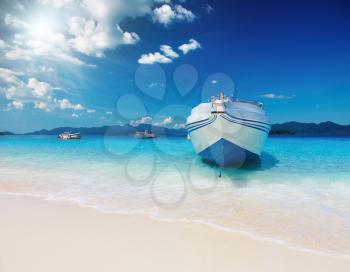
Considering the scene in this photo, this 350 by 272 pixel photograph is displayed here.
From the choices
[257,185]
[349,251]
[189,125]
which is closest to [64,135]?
[189,125]

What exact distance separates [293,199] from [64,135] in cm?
7560

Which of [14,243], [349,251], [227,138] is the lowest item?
[14,243]

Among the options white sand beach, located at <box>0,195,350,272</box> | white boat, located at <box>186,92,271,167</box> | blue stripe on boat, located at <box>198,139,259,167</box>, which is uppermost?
white boat, located at <box>186,92,271,167</box>

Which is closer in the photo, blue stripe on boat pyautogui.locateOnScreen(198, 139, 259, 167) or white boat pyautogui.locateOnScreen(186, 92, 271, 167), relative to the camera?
white boat pyautogui.locateOnScreen(186, 92, 271, 167)

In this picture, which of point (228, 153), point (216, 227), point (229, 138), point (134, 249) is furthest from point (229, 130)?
Answer: point (134, 249)

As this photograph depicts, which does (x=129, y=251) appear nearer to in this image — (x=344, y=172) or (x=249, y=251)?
(x=249, y=251)

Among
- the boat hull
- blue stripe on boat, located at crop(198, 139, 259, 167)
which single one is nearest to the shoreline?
the boat hull

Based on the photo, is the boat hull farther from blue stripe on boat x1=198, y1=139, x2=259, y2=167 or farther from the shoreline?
the shoreline

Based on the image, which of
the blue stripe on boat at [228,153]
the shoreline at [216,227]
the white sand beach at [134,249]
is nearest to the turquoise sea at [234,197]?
the shoreline at [216,227]

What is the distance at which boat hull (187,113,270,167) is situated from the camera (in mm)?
11648

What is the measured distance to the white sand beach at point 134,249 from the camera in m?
3.40

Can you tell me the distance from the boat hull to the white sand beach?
719 centimetres

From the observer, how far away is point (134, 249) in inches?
153

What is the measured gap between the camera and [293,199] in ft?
23.8
